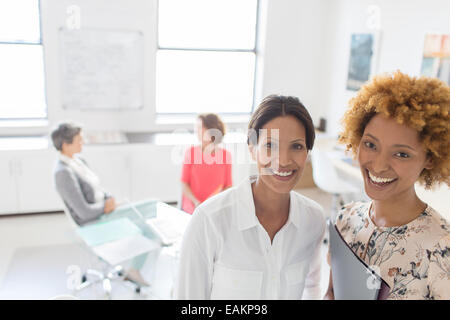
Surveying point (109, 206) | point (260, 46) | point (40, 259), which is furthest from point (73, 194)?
point (260, 46)

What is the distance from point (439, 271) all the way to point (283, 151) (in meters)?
0.40

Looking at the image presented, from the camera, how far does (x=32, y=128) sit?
3.65m

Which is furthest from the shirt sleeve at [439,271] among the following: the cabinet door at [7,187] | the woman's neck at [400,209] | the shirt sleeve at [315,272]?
the cabinet door at [7,187]

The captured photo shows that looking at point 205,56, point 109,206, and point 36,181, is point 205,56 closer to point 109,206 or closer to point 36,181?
point 36,181

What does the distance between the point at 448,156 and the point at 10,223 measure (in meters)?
3.47

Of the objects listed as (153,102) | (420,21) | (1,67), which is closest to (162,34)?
(153,102)

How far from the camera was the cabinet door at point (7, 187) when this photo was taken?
3332 mm

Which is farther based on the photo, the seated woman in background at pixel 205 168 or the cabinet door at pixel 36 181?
the cabinet door at pixel 36 181

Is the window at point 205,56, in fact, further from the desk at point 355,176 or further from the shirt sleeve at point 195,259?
the shirt sleeve at point 195,259

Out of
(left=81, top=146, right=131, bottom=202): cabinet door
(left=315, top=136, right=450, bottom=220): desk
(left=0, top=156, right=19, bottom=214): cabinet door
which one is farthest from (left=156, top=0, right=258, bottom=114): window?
(left=0, top=156, right=19, bottom=214): cabinet door

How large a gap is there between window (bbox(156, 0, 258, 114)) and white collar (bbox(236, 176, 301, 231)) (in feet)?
9.10

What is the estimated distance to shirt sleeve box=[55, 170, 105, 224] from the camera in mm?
2328

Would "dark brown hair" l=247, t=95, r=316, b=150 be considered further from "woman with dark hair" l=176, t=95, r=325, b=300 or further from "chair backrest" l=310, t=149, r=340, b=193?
"chair backrest" l=310, t=149, r=340, b=193

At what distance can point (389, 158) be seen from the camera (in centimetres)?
86
